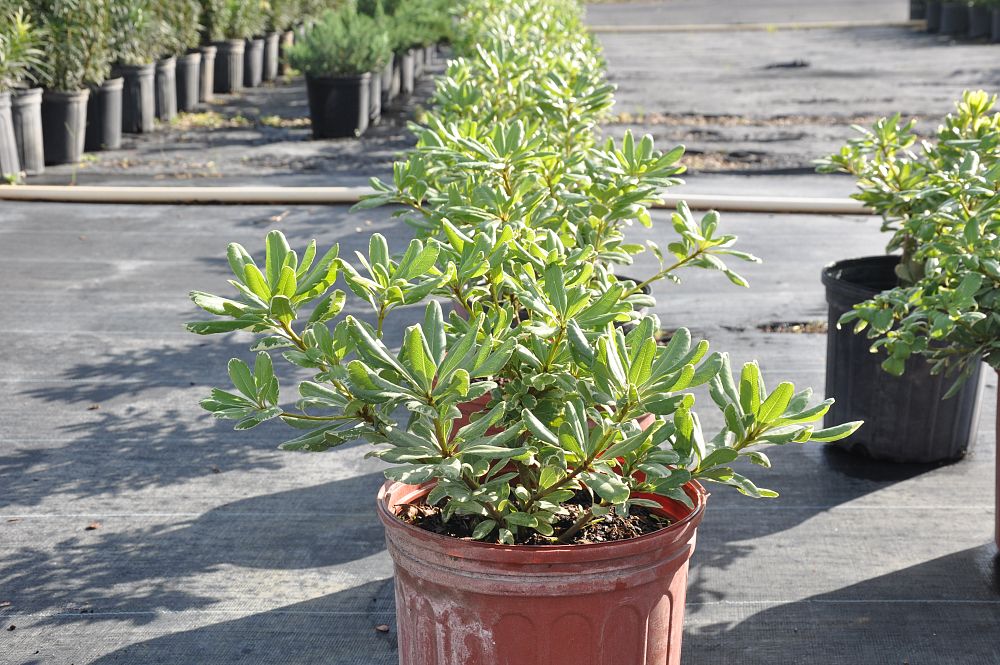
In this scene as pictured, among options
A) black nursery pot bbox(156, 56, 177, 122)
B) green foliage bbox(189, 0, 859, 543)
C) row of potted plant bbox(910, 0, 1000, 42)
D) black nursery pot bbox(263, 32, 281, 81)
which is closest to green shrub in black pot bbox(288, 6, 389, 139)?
black nursery pot bbox(156, 56, 177, 122)

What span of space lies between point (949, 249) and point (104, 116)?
25.6 ft

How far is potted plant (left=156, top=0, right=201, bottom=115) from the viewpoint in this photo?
10469 millimetres

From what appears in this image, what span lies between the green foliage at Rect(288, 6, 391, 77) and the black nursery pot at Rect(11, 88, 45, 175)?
259cm

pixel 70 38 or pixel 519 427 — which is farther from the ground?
pixel 70 38

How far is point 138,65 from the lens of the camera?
969cm

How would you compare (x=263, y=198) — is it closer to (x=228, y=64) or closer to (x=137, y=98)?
(x=137, y=98)

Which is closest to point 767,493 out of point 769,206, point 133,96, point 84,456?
point 84,456

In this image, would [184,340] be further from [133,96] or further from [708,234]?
[133,96]

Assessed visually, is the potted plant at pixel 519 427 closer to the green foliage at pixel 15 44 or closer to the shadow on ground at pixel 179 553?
the shadow on ground at pixel 179 553

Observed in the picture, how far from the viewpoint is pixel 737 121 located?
1071 centimetres

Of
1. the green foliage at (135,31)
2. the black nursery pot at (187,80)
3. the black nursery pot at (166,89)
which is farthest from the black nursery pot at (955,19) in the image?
the green foliage at (135,31)

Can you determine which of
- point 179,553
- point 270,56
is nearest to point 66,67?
point 179,553

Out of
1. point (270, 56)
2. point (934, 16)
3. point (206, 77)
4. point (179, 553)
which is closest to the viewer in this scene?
point (179, 553)

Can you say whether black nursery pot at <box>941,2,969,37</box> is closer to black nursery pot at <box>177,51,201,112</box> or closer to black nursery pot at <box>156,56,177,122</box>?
black nursery pot at <box>177,51,201,112</box>
